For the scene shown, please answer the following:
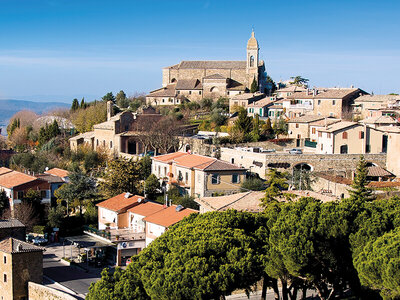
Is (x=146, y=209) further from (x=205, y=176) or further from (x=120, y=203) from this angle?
(x=205, y=176)

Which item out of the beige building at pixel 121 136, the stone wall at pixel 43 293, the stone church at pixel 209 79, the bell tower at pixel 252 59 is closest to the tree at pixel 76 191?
the beige building at pixel 121 136

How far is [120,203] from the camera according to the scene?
36562 millimetres

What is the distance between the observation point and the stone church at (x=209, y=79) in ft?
243

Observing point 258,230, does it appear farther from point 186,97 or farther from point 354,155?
point 186,97

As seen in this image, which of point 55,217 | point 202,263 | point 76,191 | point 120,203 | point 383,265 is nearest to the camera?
point 383,265

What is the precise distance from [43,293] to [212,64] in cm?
5768

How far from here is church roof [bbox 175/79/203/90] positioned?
75562 mm

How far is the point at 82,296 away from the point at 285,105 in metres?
38.3

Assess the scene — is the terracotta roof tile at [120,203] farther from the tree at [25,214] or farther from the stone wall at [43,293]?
the stone wall at [43,293]

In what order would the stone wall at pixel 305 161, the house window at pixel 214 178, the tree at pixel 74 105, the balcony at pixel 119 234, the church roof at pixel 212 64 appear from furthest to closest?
1. the church roof at pixel 212 64
2. the tree at pixel 74 105
3. the stone wall at pixel 305 161
4. the house window at pixel 214 178
5. the balcony at pixel 119 234

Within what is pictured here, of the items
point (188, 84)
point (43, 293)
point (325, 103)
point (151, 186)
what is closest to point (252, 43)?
point (188, 84)

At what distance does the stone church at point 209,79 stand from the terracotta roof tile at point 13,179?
1268 inches

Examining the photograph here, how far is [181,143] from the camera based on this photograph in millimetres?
51375

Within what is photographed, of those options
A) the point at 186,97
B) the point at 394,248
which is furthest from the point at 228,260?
the point at 186,97
